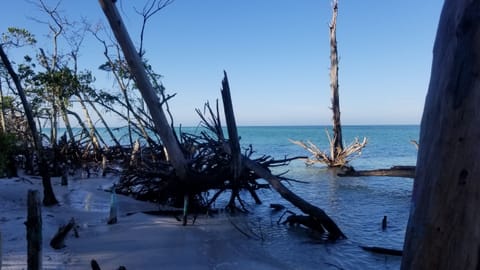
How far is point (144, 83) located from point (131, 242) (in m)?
2.87

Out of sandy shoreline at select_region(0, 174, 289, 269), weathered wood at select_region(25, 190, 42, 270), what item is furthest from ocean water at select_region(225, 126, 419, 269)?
weathered wood at select_region(25, 190, 42, 270)

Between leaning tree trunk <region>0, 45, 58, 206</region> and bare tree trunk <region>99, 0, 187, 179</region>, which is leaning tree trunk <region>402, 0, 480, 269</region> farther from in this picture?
leaning tree trunk <region>0, 45, 58, 206</region>

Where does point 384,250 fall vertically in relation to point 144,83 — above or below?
below

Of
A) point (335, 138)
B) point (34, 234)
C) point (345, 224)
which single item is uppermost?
point (335, 138)

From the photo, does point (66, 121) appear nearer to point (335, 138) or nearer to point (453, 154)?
point (335, 138)

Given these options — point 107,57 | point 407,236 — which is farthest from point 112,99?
point 407,236

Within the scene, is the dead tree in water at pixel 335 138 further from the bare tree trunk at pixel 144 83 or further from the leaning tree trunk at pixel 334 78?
the bare tree trunk at pixel 144 83

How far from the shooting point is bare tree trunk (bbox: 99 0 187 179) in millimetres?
5832

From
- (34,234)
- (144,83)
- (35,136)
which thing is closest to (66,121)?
(35,136)

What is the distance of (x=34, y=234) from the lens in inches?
114

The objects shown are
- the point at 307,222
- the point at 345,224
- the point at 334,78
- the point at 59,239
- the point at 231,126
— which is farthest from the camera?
the point at 334,78

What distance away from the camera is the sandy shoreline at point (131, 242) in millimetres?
3934

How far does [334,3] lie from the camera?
15031mm

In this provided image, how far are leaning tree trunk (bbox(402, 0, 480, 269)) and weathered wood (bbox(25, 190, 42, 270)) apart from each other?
2792mm
